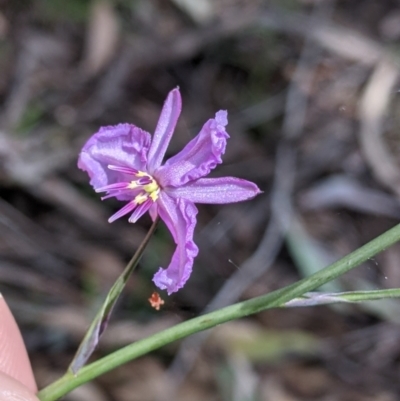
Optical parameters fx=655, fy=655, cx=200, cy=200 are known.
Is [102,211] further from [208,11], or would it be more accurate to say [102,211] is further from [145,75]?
[208,11]

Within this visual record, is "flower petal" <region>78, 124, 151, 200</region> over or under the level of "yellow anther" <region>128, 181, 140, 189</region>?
over

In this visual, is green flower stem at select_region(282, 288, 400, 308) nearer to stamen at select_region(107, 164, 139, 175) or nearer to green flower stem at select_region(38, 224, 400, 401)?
green flower stem at select_region(38, 224, 400, 401)

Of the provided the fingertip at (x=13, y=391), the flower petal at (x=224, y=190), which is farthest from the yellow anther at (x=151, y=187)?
the fingertip at (x=13, y=391)

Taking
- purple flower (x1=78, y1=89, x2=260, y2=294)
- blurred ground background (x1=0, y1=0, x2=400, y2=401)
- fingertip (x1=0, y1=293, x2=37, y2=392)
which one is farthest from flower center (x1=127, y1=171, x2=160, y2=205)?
blurred ground background (x1=0, y1=0, x2=400, y2=401)

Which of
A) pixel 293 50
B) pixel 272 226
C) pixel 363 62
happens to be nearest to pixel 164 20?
pixel 293 50

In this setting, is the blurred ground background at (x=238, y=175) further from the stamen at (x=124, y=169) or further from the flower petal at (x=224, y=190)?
the flower petal at (x=224, y=190)

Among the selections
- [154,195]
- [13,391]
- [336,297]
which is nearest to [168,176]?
[154,195]

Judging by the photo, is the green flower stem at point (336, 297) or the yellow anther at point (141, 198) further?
the yellow anther at point (141, 198)
